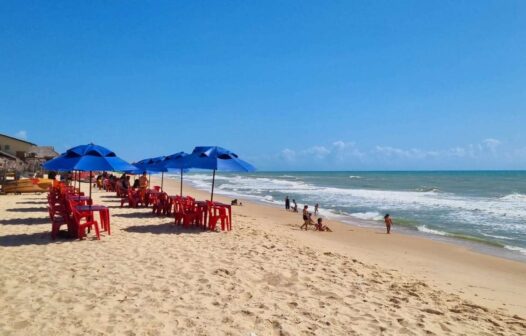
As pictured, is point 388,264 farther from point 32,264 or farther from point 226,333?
point 32,264

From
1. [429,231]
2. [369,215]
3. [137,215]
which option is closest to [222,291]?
[137,215]

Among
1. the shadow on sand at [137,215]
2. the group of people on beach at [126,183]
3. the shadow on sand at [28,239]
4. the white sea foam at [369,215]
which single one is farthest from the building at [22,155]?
the white sea foam at [369,215]

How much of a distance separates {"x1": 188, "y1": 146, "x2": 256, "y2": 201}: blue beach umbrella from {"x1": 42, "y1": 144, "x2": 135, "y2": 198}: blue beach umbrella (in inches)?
63.1

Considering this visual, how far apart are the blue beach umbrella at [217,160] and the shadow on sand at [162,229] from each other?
1466 mm

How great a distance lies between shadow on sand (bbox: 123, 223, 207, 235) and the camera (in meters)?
8.85

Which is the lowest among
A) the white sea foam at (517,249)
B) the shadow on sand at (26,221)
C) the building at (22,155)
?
the white sea foam at (517,249)

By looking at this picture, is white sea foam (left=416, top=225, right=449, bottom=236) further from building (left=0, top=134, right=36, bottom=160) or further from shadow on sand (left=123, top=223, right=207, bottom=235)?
building (left=0, top=134, right=36, bottom=160)

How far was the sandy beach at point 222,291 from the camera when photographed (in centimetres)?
394

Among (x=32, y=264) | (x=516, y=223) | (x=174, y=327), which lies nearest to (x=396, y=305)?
(x=174, y=327)

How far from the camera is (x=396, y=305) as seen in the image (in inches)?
184

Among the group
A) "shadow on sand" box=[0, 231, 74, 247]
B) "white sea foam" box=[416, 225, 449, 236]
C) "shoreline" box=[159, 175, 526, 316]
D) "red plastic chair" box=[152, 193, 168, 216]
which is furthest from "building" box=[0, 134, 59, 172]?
"white sea foam" box=[416, 225, 449, 236]

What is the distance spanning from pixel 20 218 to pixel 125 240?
4.23 meters

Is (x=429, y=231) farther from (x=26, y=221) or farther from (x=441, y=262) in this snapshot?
(x=26, y=221)

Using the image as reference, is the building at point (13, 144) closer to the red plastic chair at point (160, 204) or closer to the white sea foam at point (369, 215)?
the red plastic chair at point (160, 204)
